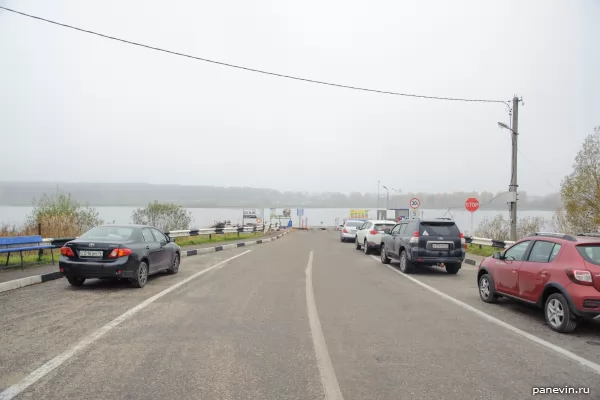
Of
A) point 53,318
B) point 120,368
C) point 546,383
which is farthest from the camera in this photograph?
point 53,318

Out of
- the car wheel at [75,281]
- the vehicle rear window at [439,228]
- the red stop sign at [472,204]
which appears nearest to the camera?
the car wheel at [75,281]

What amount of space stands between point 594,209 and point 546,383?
3105cm

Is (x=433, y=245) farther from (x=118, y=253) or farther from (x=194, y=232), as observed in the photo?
(x=194, y=232)

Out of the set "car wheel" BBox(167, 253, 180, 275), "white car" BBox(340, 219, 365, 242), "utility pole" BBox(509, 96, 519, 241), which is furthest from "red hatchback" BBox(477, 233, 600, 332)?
"white car" BBox(340, 219, 365, 242)

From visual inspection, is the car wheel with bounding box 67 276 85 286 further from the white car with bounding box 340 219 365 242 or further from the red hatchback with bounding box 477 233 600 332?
the white car with bounding box 340 219 365 242

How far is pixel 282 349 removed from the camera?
5.39m

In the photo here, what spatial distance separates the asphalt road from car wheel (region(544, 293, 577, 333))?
0.46ft

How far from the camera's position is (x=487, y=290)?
28.8 feet

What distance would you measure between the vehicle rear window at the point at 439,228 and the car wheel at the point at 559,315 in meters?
6.60

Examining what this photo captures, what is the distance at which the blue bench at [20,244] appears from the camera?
1160 centimetres

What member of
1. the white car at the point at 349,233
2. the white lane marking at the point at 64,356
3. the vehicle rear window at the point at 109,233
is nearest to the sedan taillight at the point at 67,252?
the vehicle rear window at the point at 109,233

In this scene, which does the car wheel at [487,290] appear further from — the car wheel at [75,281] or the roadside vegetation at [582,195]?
the roadside vegetation at [582,195]

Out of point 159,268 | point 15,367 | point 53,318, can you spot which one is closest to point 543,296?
point 15,367

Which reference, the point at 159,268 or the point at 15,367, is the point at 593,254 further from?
the point at 159,268
